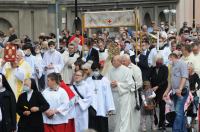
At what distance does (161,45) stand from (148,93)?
6112mm

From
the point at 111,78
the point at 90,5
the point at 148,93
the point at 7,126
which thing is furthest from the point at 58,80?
the point at 90,5

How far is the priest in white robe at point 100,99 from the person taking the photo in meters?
15.6

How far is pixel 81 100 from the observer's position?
48.8ft

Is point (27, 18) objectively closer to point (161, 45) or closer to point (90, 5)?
point (90, 5)

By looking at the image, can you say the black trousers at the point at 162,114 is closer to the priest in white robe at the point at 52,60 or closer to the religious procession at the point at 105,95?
the religious procession at the point at 105,95

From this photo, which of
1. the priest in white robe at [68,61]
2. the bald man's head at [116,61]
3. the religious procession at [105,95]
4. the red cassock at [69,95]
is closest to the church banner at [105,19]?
the religious procession at [105,95]

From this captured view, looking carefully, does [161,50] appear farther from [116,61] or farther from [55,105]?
[55,105]

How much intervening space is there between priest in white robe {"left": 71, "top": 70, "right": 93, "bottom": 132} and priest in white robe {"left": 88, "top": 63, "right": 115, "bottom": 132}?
529 millimetres

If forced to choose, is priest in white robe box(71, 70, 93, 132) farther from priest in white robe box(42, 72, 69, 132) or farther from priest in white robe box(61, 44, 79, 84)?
priest in white robe box(61, 44, 79, 84)

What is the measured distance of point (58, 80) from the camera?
13719mm

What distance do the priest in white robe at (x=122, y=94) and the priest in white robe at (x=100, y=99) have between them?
75 cm

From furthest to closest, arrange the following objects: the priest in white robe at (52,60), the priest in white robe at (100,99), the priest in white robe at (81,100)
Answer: the priest in white robe at (52,60), the priest in white robe at (100,99), the priest in white robe at (81,100)

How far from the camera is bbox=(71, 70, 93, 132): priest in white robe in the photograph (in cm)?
1482

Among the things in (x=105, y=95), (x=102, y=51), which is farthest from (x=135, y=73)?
(x=102, y=51)
